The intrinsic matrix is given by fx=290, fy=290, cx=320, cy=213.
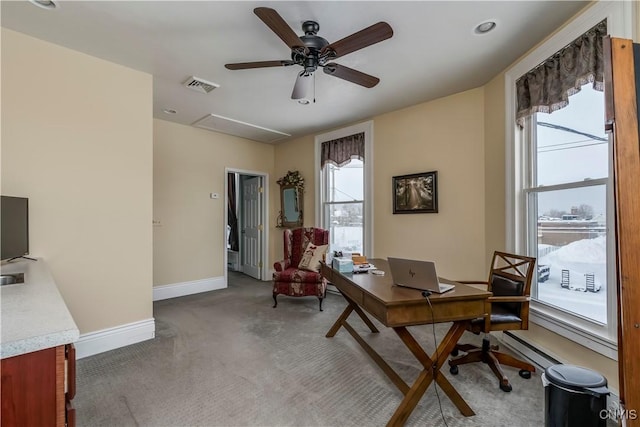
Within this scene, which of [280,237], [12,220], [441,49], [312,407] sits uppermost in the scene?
[441,49]

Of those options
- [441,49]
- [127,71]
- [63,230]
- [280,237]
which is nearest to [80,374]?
[63,230]

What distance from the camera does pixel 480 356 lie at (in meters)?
2.33

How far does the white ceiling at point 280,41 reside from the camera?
200 cm

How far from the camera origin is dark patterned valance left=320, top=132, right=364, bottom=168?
4.41 metres

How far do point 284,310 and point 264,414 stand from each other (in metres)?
2.01

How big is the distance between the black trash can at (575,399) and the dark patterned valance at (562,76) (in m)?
1.78

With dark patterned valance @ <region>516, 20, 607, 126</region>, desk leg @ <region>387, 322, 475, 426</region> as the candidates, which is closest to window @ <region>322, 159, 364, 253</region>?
dark patterned valance @ <region>516, 20, 607, 126</region>

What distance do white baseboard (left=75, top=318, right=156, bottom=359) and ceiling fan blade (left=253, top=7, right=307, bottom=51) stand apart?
293cm

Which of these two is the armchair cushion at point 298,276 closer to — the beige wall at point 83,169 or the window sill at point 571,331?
the beige wall at point 83,169

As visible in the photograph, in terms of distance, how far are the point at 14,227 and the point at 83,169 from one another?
0.77 meters

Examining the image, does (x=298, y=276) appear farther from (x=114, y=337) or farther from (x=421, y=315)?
(x=421, y=315)

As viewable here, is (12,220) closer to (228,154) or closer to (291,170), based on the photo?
(228,154)

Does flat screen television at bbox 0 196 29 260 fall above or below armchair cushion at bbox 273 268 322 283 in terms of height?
above

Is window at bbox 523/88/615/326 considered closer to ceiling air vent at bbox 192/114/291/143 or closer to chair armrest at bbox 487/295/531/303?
chair armrest at bbox 487/295/531/303
